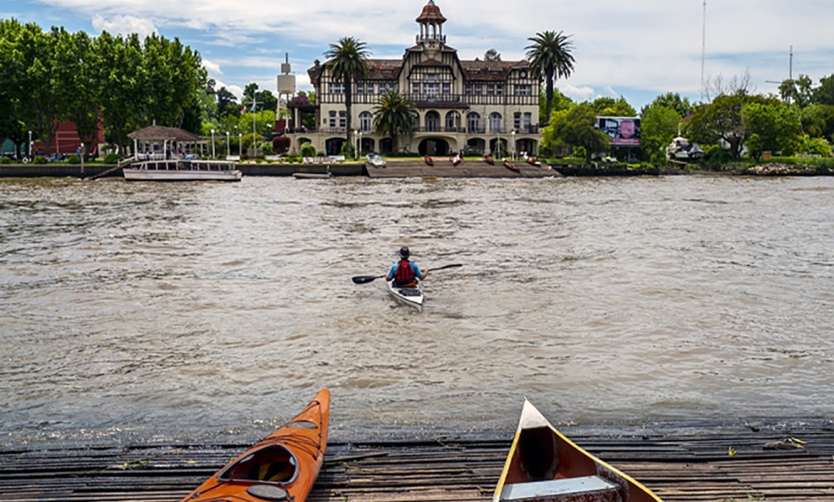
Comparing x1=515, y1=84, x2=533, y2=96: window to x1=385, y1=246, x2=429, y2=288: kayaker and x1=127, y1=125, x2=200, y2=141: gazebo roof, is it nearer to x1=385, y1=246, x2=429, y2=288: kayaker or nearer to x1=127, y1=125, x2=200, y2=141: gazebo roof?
x1=127, y1=125, x2=200, y2=141: gazebo roof

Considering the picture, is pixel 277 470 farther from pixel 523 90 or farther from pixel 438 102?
pixel 523 90

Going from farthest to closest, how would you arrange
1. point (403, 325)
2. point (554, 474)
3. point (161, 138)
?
point (161, 138) → point (403, 325) → point (554, 474)

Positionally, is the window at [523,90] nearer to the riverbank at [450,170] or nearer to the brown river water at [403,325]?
the riverbank at [450,170]

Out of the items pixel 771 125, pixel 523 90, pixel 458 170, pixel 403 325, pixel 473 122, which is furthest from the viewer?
pixel 523 90

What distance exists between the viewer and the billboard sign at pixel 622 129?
3406 inches

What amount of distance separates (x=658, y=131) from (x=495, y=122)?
1845 centimetres

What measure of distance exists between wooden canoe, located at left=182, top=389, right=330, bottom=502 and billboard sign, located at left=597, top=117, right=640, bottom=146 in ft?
270

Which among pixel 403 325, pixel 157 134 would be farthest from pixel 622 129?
pixel 403 325

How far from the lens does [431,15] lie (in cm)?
8700

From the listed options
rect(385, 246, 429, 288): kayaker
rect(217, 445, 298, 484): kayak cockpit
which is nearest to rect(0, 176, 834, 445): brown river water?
rect(385, 246, 429, 288): kayaker

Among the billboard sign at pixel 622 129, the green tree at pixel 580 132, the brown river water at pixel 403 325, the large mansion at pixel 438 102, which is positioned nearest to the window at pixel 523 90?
the large mansion at pixel 438 102

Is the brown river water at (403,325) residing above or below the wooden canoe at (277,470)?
below

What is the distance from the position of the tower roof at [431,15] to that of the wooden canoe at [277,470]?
8342cm

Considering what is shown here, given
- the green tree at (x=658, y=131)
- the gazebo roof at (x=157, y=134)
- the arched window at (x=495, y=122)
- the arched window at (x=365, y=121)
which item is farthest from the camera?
the arched window at (x=495, y=122)
